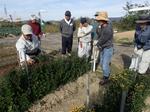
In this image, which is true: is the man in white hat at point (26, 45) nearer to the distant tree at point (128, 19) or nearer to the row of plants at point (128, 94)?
the row of plants at point (128, 94)

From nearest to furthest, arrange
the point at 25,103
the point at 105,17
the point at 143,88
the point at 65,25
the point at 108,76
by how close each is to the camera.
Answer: the point at 25,103 → the point at 143,88 → the point at 105,17 → the point at 108,76 → the point at 65,25

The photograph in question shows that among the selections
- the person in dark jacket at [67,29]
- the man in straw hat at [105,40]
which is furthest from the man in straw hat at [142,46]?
the person in dark jacket at [67,29]

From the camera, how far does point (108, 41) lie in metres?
8.80

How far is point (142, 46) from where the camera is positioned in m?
9.16

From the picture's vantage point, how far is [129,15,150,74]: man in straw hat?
29.1 ft

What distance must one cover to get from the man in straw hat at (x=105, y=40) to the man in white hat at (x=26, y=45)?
1756 millimetres

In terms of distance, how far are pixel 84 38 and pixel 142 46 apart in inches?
84.3

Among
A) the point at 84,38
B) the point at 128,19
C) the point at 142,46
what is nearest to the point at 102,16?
the point at 142,46

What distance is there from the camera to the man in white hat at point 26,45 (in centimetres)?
743

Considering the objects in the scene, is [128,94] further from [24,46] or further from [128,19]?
[128,19]

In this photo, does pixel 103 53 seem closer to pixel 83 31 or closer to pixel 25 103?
pixel 83 31

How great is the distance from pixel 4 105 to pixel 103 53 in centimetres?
332

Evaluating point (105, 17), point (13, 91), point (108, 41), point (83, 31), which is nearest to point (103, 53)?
point (108, 41)

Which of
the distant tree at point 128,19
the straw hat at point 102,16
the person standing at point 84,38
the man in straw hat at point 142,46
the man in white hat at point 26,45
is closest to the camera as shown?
the man in white hat at point 26,45
